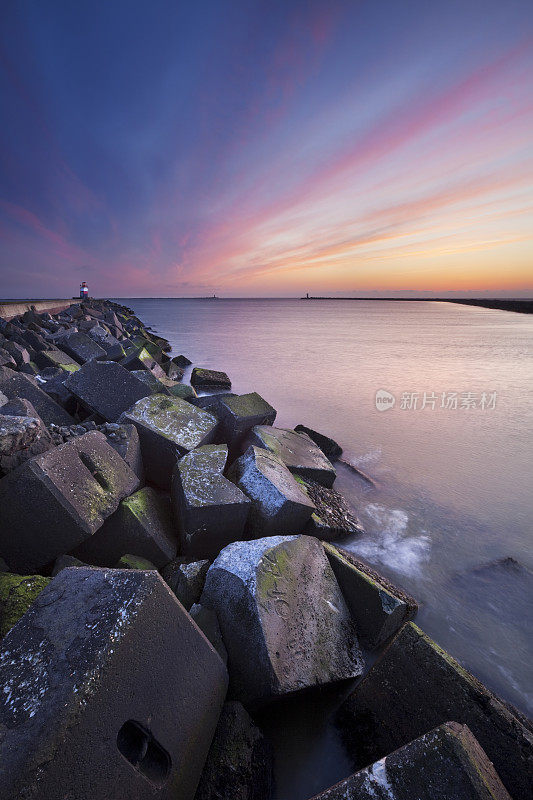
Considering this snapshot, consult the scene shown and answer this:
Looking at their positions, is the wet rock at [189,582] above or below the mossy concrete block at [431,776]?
below

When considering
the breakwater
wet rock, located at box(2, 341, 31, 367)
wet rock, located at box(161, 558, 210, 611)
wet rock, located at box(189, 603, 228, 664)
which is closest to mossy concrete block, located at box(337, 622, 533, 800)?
the breakwater

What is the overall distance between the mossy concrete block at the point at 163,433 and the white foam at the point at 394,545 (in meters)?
2.26

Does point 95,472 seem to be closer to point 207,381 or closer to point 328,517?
point 328,517

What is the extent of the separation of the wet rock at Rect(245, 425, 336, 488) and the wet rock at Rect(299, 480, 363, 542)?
168 mm

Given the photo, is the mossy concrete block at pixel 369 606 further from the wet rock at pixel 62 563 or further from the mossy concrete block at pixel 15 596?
the mossy concrete block at pixel 15 596

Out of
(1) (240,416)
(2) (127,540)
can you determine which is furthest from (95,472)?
(1) (240,416)

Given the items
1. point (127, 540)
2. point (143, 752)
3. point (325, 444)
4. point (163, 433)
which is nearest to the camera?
point (143, 752)

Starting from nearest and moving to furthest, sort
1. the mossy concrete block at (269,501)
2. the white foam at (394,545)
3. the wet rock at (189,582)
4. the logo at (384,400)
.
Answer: the wet rock at (189,582) < the mossy concrete block at (269,501) < the white foam at (394,545) < the logo at (384,400)

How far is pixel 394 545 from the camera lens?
4.25m

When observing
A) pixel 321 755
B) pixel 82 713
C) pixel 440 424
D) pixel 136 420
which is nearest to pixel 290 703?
pixel 321 755

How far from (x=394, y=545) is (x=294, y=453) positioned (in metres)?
1.66

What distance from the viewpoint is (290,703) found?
2.21m

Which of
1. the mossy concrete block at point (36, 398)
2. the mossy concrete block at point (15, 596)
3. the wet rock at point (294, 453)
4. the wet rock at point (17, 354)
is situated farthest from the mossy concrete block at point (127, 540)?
the wet rock at point (17, 354)

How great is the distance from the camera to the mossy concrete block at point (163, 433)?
3639 millimetres
